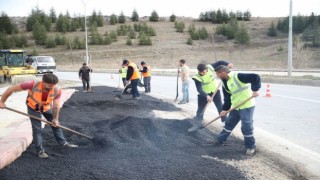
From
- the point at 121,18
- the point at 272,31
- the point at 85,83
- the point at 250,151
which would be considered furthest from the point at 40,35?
the point at 250,151

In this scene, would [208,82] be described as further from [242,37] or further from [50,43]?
[50,43]

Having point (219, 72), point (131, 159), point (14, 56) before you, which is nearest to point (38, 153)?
point (131, 159)

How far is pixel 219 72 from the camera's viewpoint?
5703mm

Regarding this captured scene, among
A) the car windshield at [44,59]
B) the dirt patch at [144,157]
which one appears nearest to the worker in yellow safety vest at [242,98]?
the dirt patch at [144,157]

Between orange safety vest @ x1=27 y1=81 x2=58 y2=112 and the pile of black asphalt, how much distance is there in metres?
0.72

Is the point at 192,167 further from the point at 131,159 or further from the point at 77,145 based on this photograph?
the point at 77,145

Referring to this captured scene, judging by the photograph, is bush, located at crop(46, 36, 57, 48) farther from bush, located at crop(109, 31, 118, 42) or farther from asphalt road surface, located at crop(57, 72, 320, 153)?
asphalt road surface, located at crop(57, 72, 320, 153)

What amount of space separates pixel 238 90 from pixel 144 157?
5.81 ft

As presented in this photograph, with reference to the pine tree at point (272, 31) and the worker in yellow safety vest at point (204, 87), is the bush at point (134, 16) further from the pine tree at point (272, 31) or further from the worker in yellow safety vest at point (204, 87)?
the worker in yellow safety vest at point (204, 87)

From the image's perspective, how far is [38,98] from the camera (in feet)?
18.1

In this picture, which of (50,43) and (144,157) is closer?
(144,157)

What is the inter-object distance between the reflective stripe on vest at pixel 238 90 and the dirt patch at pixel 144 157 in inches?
29.2

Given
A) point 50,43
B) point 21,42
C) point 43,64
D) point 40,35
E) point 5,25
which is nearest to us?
point 43,64

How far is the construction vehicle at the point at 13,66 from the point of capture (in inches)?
921
